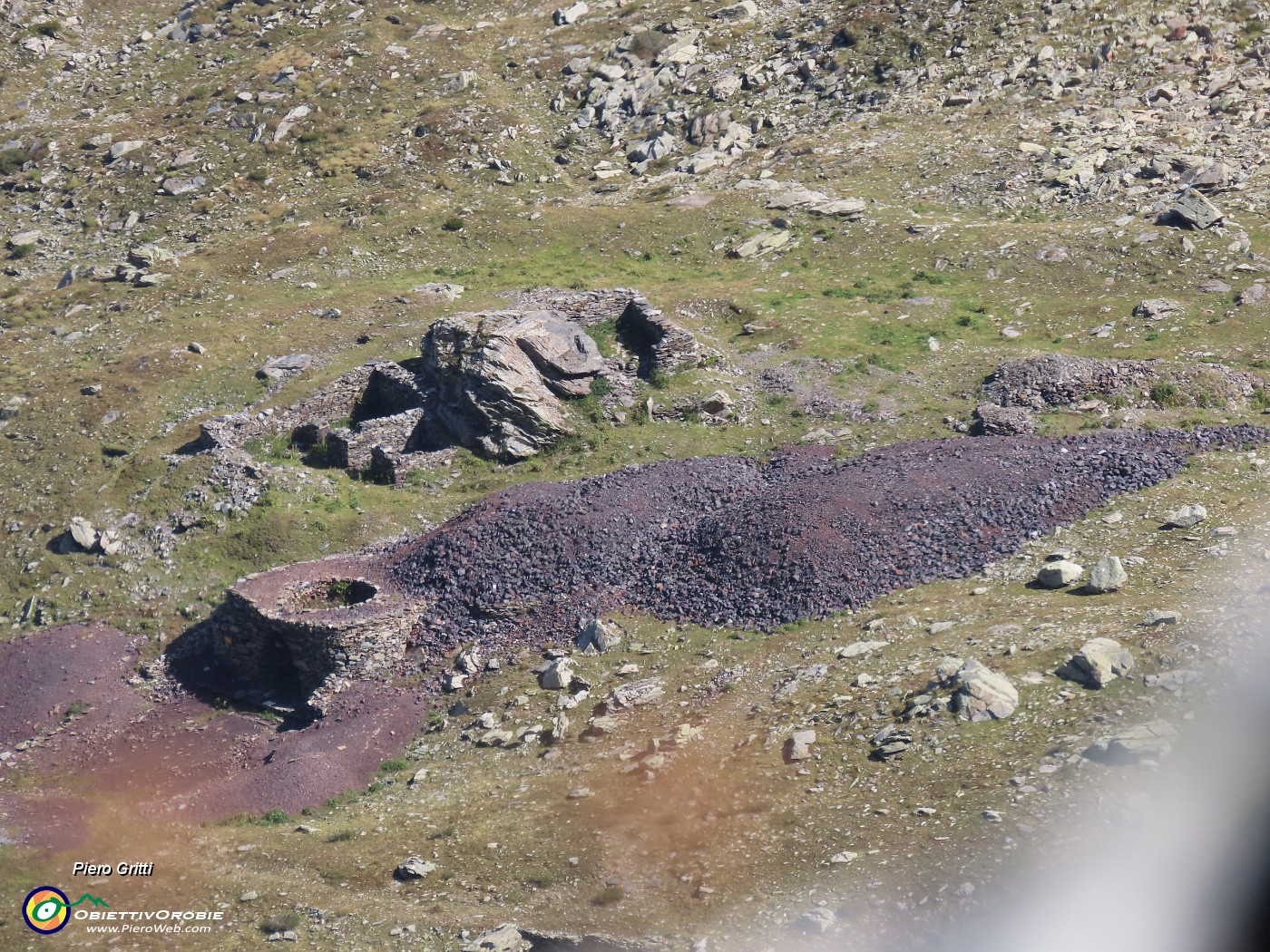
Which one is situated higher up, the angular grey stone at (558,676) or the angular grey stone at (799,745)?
the angular grey stone at (799,745)

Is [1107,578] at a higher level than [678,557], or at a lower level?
higher

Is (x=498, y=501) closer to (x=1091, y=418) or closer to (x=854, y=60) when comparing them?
(x=1091, y=418)

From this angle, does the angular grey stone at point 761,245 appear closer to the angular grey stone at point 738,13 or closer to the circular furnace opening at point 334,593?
the angular grey stone at point 738,13

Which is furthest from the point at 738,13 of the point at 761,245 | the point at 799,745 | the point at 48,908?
the point at 48,908

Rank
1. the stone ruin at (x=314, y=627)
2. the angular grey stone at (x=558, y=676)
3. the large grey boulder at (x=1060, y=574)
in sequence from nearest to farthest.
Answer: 1. the large grey boulder at (x=1060, y=574)
2. the angular grey stone at (x=558, y=676)
3. the stone ruin at (x=314, y=627)

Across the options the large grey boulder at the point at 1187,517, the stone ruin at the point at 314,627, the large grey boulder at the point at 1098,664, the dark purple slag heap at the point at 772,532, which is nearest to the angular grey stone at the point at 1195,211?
the dark purple slag heap at the point at 772,532

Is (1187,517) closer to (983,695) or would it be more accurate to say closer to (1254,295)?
(983,695)

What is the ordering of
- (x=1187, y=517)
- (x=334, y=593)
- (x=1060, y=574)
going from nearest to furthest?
(x=1060, y=574), (x=1187, y=517), (x=334, y=593)

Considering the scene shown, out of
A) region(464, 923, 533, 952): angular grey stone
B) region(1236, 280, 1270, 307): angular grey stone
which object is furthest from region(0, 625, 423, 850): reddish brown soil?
region(1236, 280, 1270, 307): angular grey stone
